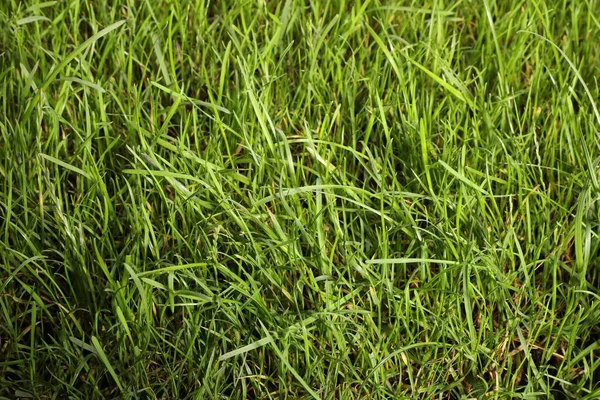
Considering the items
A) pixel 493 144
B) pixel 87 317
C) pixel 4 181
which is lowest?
pixel 87 317

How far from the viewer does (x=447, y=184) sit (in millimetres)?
1772

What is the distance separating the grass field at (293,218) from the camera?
1.60 m

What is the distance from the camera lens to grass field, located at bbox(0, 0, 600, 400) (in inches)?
63.0

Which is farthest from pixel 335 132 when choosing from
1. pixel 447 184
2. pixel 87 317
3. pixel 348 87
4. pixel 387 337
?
pixel 87 317

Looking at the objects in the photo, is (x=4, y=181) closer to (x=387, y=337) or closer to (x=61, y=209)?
(x=61, y=209)

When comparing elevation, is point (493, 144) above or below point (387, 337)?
above

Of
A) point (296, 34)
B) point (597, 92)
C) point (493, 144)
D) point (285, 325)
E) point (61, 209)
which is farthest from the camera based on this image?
point (296, 34)

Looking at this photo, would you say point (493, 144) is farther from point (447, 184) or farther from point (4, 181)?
point (4, 181)

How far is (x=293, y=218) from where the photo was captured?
1.64 meters

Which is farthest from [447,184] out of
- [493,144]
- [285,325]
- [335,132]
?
[285,325]

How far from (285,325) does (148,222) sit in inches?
12.1

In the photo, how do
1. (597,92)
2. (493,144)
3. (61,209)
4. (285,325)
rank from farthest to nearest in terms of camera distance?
(597,92)
(493,144)
(61,209)
(285,325)

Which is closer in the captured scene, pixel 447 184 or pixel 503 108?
pixel 447 184

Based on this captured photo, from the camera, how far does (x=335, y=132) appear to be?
1.92 m
